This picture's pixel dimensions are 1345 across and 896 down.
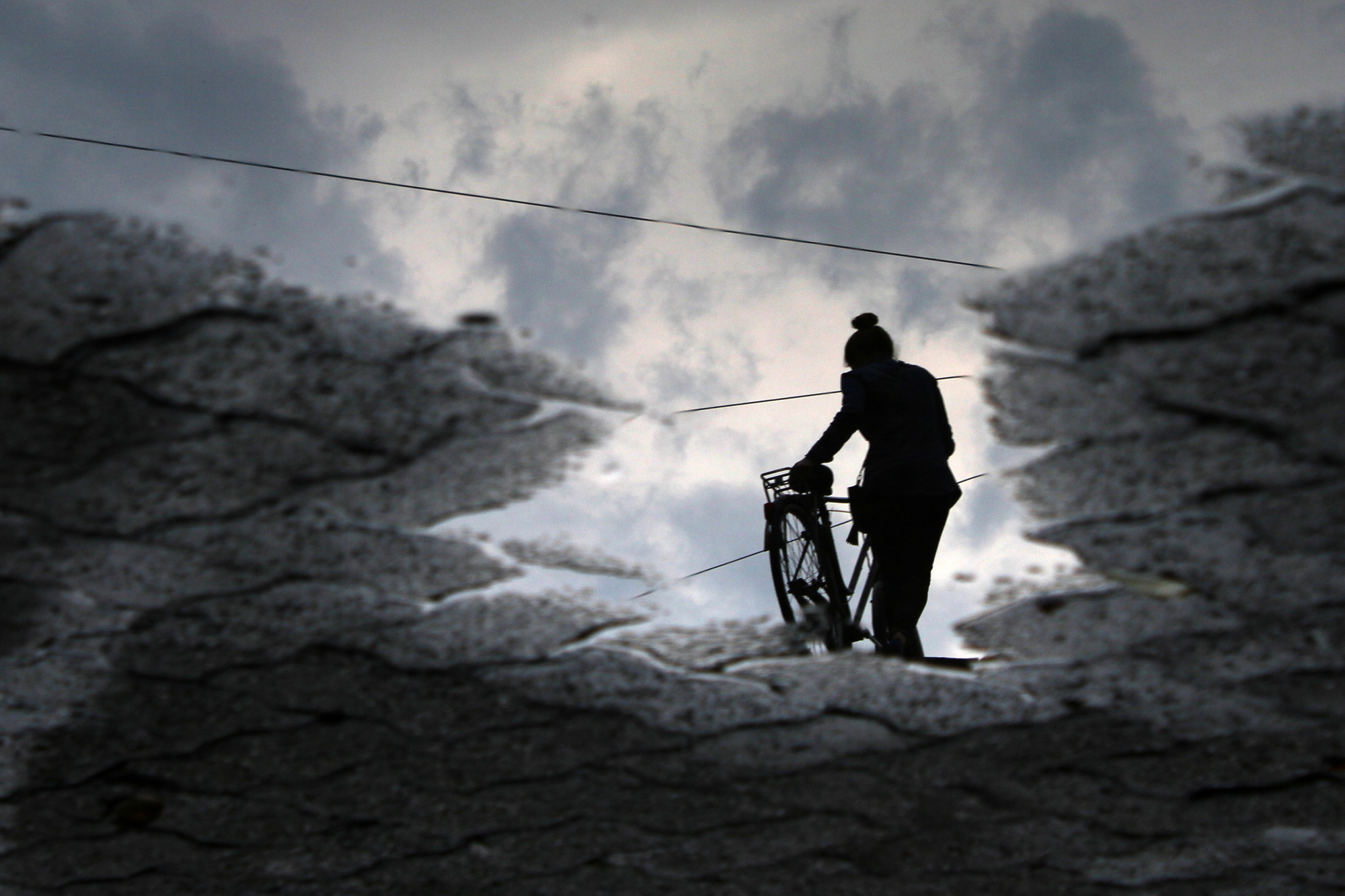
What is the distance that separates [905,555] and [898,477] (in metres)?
0.21

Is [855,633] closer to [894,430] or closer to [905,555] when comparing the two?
[905,555]

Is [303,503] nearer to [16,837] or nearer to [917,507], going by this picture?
[16,837]

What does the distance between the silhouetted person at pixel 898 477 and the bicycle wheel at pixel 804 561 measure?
33 centimetres

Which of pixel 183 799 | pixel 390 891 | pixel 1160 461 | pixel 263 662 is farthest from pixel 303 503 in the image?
pixel 1160 461

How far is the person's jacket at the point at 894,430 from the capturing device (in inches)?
89.7

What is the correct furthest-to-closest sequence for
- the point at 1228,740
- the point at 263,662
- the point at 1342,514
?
the point at 1228,740 → the point at 263,662 → the point at 1342,514

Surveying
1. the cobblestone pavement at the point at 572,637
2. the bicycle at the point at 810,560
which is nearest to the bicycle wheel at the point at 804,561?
the bicycle at the point at 810,560

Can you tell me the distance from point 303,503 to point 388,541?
13 cm

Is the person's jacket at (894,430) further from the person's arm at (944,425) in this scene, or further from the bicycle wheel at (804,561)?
the bicycle wheel at (804,561)

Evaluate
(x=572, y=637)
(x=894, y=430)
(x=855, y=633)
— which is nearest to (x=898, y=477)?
(x=894, y=430)

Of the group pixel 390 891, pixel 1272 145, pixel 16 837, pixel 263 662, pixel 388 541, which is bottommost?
pixel 390 891

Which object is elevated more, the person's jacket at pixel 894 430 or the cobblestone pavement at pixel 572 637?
the person's jacket at pixel 894 430

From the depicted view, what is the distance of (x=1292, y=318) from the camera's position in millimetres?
1198

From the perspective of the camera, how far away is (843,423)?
90.6 inches
